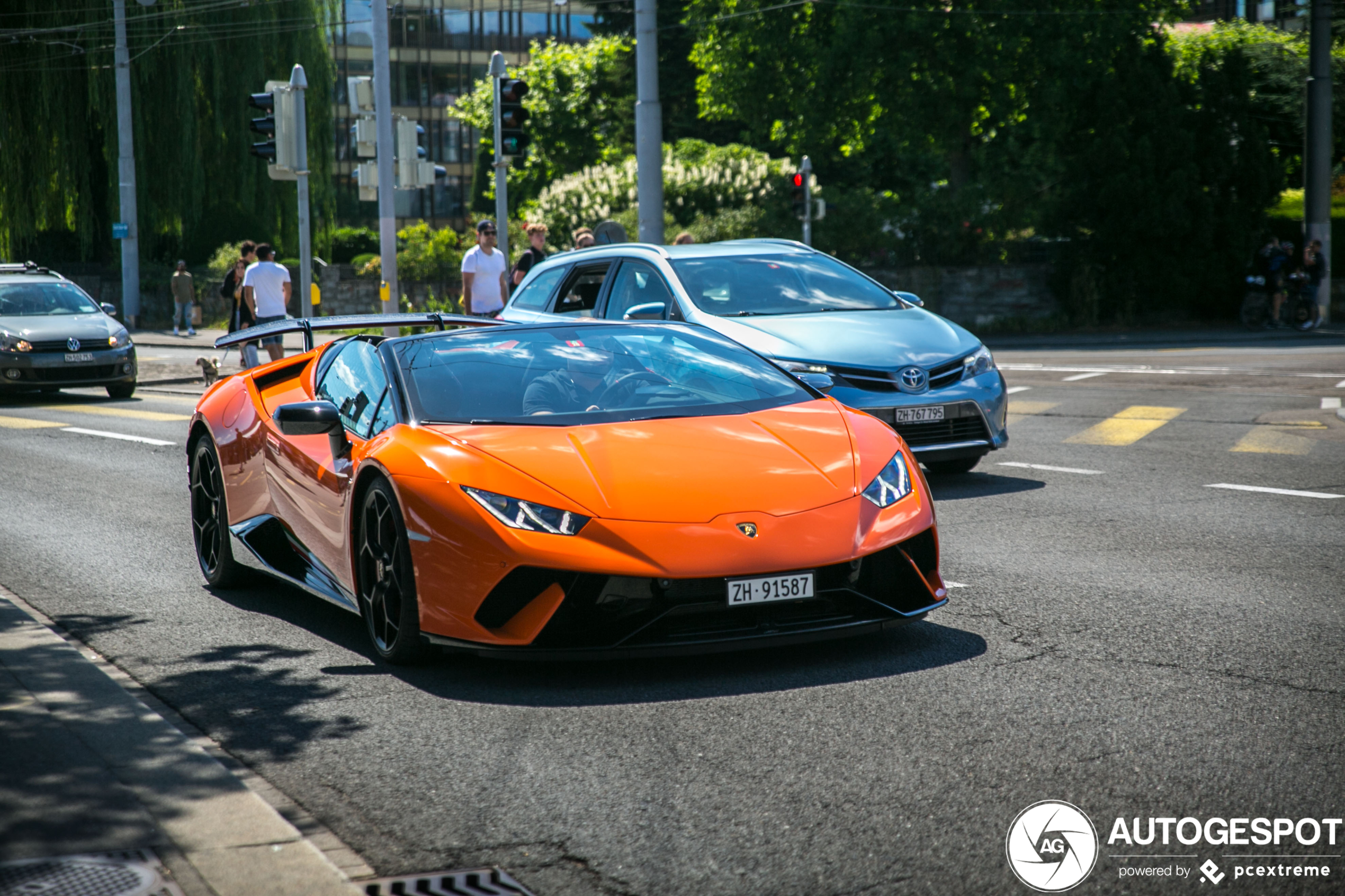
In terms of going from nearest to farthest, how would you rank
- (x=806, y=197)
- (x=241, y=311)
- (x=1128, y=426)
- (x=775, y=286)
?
(x=775, y=286)
(x=1128, y=426)
(x=241, y=311)
(x=806, y=197)

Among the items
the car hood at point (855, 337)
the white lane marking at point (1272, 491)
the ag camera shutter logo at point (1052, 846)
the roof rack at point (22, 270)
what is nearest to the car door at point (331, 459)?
the ag camera shutter logo at point (1052, 846)

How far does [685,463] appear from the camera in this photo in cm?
557

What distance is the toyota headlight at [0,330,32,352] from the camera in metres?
19.5

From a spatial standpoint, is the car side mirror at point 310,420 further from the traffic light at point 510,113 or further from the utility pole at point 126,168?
the utility pole at point 126,168

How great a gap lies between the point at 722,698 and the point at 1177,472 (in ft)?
22.1

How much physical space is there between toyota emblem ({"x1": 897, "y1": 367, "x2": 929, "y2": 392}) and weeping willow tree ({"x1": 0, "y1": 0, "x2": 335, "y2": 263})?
111 feet

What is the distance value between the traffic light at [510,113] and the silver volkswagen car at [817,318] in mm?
8524

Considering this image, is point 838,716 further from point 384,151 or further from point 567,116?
point 567,116

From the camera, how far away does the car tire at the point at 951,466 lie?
35.6 ft

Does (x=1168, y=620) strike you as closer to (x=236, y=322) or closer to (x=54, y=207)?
(x=236, y=322)

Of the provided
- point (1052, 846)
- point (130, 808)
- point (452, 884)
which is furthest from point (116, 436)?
point (1052, 846)

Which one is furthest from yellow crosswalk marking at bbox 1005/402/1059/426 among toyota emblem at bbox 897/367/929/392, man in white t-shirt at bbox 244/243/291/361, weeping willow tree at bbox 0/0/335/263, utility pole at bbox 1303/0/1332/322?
weeping willow tree at bbox 0/0/335/263

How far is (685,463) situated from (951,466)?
589cm

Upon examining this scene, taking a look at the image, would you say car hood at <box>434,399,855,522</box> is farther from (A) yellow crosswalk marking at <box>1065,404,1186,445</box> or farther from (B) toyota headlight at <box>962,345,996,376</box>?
(A) yellow crosswalk marking at <box>1065,404,1186,445</box>
